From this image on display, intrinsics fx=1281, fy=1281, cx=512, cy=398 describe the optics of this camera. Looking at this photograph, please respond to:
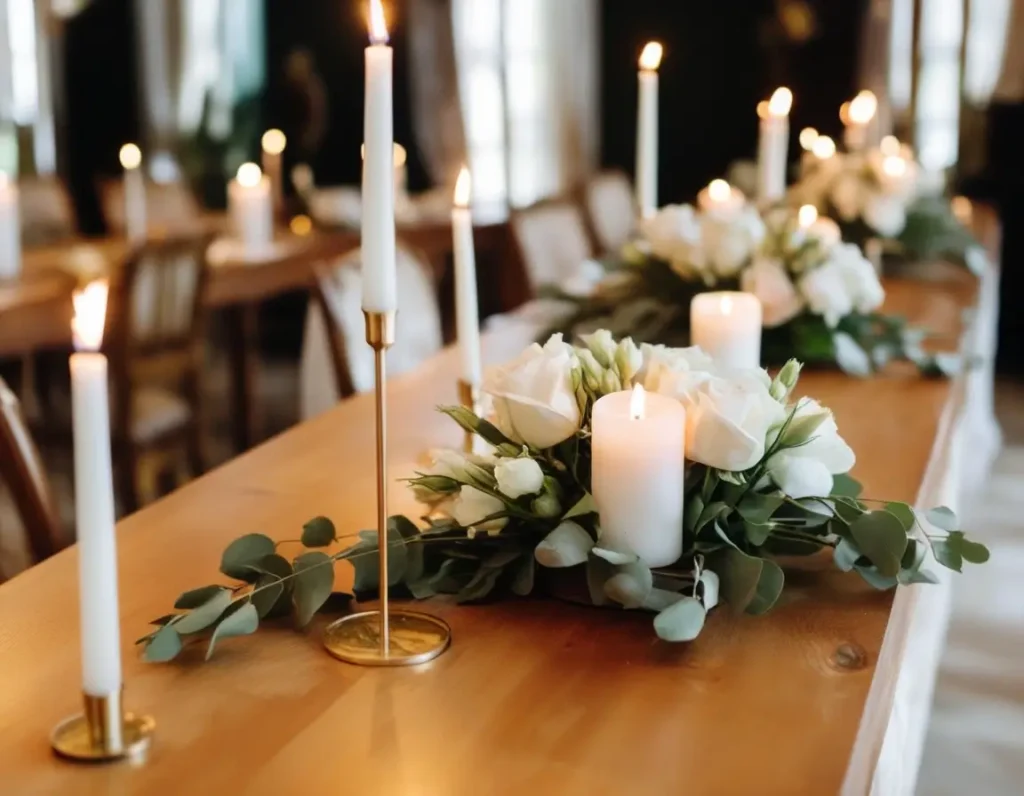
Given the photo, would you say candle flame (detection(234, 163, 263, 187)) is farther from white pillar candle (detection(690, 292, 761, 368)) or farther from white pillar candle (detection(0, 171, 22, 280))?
white pillar candle (detection(690, 292, 761, 368))

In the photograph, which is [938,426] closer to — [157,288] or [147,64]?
[157,288]

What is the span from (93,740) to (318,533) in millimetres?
353

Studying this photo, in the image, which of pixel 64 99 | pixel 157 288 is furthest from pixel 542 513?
pixel 64 99

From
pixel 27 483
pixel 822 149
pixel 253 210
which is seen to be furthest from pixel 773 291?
pixel 253 210

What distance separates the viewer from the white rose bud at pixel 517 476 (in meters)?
1.03

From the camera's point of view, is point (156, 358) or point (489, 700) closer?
point (489, 700)

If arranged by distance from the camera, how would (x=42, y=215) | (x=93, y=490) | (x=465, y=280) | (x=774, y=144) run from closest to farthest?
(x=93, y=490)
(x=465, y=280)
(x=774, y=144)
(x=42, y=215)

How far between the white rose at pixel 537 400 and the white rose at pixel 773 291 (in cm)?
88

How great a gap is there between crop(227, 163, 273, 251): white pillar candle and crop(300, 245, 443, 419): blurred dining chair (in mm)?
1339

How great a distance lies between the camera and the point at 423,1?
245 inches

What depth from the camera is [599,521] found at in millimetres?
1060

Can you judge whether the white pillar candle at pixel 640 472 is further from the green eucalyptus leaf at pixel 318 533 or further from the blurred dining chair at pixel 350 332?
the blurred dining chair at pixel 350 332

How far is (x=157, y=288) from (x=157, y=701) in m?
2.26

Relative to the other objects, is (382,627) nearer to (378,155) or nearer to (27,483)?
(378,155)
